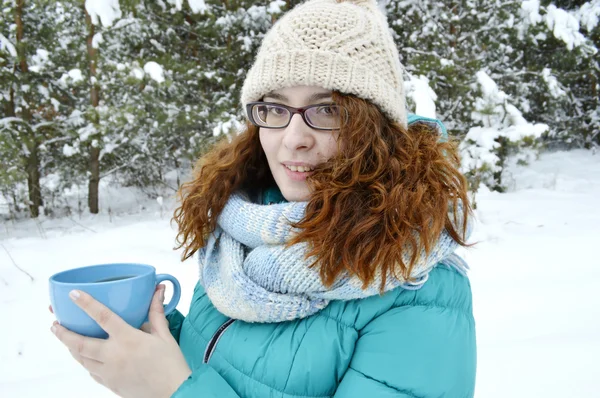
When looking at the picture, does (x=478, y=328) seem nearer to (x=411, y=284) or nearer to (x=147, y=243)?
(x=411, y=284)

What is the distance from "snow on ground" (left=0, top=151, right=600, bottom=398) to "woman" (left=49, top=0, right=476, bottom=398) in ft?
5.65

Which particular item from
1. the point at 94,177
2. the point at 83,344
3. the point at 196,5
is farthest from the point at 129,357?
the point at 94,177

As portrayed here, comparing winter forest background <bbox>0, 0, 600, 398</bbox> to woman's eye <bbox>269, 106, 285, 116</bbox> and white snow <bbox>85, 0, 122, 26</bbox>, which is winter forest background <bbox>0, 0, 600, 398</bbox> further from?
woman's eye <bbox>269, 106, 285, 116</bbox>

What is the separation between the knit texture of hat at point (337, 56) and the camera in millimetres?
1093

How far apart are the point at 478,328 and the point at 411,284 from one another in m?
2.36

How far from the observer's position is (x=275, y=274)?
105cm

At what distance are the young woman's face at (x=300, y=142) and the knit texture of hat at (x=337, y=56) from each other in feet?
0.11

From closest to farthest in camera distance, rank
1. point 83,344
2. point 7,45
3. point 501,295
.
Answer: point 83,344
point 501,295
point 7,45

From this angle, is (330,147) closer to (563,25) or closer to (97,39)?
(97,39)

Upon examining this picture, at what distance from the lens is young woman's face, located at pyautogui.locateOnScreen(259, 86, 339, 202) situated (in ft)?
3.72

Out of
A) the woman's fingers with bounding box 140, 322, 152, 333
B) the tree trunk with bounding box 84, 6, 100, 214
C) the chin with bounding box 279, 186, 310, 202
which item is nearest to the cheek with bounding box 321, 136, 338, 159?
the chin with bounding box 279, 186, 310, 202

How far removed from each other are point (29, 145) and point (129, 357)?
6.90m

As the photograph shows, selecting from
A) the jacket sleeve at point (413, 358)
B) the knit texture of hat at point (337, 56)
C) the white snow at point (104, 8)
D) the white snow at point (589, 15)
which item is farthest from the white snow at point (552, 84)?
the jacket sleeve at point (413, 358)

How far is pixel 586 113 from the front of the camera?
11.2m
